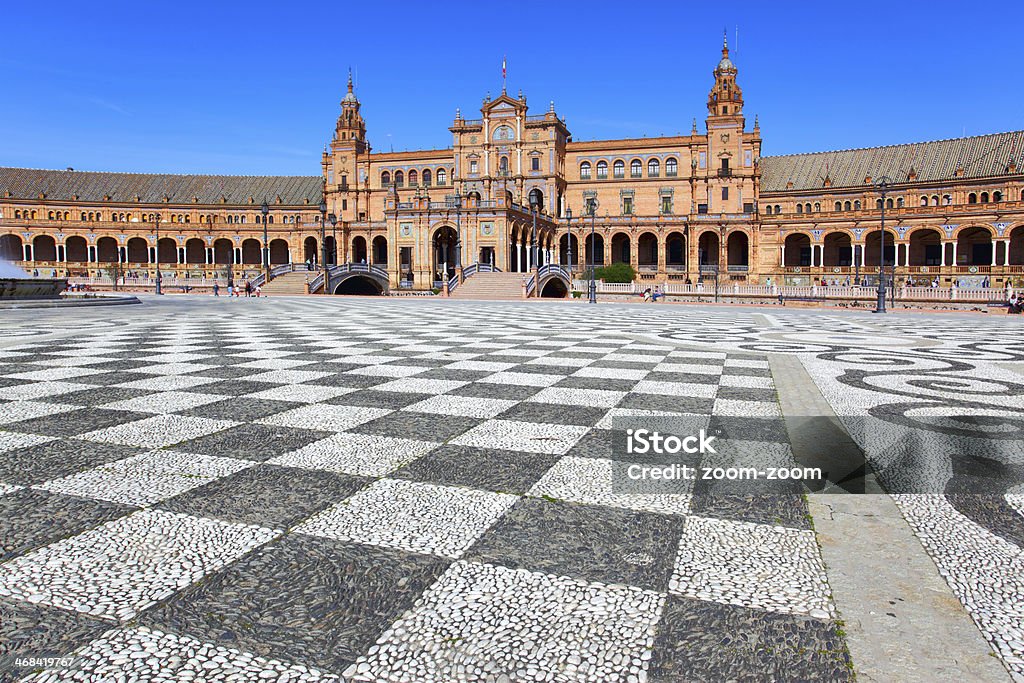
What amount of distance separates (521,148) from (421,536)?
211 feet

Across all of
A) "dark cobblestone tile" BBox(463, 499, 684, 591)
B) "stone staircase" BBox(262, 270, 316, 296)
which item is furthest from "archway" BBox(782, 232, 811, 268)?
"dark cobblestone tile" BBox(463, 499, 684, 591)

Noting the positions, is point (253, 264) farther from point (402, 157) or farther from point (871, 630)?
point (871, 630)

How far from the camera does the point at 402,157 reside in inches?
2800

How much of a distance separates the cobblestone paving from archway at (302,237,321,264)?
227ft

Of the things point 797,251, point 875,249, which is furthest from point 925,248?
point 797,251

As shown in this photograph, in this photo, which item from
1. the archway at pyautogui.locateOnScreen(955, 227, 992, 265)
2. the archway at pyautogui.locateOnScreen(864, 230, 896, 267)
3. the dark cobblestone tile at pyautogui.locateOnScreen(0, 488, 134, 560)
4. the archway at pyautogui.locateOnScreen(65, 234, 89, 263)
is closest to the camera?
the dark cobblestone tile at pyautogui.locateOnScreen(0, 488, 134, 560)

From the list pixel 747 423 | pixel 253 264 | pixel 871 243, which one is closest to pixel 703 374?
pixel 747 423

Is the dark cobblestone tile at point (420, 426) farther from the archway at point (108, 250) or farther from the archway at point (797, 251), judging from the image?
the archway at point (108, 250)

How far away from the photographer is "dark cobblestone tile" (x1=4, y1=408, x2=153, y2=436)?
4594mm

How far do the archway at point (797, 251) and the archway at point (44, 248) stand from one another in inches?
3026

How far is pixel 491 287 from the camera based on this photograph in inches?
1702

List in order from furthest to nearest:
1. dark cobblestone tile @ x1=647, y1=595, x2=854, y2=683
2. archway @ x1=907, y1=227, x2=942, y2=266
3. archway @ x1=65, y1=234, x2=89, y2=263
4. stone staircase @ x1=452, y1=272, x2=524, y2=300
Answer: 1. archway @ x1=65, y1=234, x2=89, y2=263
2. archway @ x1=907, y1=227, x2=942, y2=266
3. stone staircase @ x1=452, y1=272, x2=524, y2=300
4. dark cobblestone tile @ x1=647, y1=595, x2=854, y2=683

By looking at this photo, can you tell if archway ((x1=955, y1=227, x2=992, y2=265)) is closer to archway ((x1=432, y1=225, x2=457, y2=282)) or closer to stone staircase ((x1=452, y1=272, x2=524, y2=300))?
stone staircase ((x1=452, y1=272, x2=524, y2=300))

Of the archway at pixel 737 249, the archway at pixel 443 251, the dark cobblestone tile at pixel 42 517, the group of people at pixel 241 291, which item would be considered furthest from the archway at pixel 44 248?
the dark cobblestone tile at pixel 42 517
